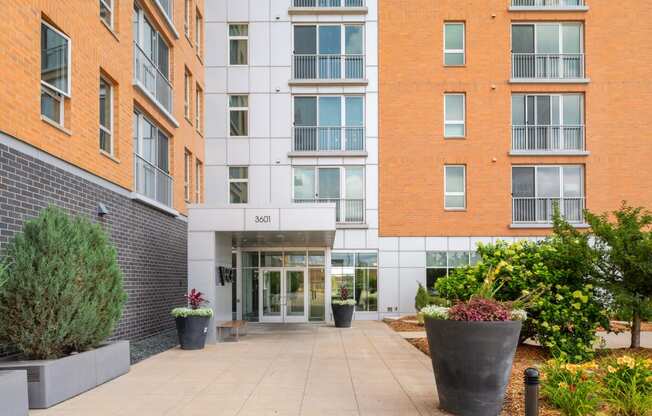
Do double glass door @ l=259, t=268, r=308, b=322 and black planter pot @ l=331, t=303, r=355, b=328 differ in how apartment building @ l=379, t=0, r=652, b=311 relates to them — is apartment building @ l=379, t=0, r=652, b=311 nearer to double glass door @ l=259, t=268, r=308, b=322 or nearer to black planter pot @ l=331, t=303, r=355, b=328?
double glass door @ l=259, t=268, r=308, b=322

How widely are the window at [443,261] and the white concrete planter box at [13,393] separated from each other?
66.3ft

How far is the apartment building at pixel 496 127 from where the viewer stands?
85.7 feet

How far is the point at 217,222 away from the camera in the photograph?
1670 centimetres

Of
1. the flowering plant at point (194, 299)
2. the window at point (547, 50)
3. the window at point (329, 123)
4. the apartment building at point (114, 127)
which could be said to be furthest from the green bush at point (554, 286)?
the window at point (547, 50)

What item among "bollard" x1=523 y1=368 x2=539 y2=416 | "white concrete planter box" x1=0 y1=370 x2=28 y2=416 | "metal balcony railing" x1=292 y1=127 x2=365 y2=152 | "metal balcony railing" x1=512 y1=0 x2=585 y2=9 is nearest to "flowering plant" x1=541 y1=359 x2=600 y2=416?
"bollard" x1=523 y1=368 x2=539 y2=416

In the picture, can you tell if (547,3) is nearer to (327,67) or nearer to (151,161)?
(327,67)

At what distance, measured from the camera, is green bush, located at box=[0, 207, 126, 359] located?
8.91 m

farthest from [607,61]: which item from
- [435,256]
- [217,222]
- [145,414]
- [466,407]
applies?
[145,414]

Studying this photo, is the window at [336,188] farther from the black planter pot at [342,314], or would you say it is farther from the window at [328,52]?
the black planter pot at [342,314]

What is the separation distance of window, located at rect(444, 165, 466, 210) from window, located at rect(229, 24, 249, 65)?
987cm

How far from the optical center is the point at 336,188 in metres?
26.5

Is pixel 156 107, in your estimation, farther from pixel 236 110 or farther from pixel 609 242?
pixel 609 242

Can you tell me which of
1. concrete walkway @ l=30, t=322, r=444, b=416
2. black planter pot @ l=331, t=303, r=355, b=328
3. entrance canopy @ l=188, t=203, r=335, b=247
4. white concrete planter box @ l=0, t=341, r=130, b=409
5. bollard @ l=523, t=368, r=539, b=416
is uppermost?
entrance canopy @ l=188, t=203, r=335, b=247

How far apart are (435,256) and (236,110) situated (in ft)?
34.4
